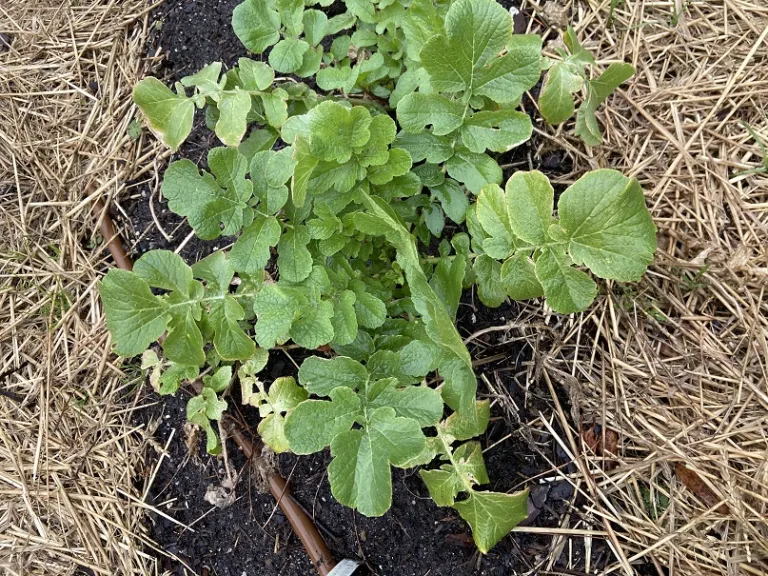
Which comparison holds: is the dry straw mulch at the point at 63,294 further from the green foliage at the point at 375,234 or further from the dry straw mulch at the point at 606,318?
the green foliage at the point at 375,234

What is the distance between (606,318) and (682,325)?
21cm

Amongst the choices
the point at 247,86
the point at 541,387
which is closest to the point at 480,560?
the point at 541,387

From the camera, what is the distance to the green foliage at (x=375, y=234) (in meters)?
1.28

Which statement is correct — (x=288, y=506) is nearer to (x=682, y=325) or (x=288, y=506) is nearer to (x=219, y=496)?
(x=219, y=496)

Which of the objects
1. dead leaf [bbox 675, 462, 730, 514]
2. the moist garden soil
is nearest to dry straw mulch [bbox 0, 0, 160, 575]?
the moist garden soil

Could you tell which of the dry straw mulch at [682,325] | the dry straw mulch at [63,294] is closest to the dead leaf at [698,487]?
the dry straw mulch at [682,325]

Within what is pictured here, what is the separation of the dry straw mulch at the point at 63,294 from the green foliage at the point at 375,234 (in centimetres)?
55

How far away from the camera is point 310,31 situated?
1687 mm

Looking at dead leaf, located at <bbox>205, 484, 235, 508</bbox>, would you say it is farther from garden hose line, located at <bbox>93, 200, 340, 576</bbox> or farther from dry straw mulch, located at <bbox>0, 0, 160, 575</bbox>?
dry straw mulch, located at <bbox>0, 0, 160, 575</bbox>

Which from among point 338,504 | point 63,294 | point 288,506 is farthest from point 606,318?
point 63,294

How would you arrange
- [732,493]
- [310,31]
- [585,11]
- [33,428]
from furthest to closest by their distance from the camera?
[33,428]
[585,11]
[310,31]
[732,493]

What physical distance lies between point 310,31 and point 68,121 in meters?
1.10

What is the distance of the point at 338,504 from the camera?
182 cm

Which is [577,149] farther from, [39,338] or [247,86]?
[39,338]
